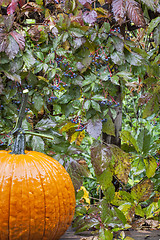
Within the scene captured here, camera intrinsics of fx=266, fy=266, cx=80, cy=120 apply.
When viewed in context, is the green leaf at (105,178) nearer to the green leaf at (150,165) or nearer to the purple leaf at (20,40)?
the green leaf at (150,165)

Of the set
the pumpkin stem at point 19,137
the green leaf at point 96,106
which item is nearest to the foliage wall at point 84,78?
the green leaf at point 96,106

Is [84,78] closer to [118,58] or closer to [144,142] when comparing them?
[118,58]

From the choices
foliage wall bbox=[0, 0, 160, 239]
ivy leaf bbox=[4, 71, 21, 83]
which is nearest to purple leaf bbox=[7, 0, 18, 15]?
foliage wall bbox=[0, 0, 160, 239]

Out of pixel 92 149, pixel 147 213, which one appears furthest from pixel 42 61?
pixel 147 213

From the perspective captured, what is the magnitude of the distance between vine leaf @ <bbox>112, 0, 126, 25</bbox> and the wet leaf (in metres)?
0.78

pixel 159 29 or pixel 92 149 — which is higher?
pixel 159 29

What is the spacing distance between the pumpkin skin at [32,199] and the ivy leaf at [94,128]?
31 cm

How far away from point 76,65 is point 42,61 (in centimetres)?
20

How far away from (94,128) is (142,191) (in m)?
0.45

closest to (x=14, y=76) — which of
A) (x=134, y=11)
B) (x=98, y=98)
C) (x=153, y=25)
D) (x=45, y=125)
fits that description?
(x=45, y=125)

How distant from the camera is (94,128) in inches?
45.2

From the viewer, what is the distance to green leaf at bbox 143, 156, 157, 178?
1.35 meters

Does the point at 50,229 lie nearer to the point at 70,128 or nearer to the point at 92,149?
the point at 92,149

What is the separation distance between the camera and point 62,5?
1.29 m
